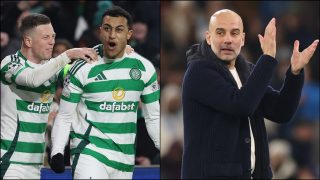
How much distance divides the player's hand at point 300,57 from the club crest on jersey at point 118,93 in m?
0.81

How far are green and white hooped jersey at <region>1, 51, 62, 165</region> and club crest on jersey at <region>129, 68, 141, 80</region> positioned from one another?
1.44 feet

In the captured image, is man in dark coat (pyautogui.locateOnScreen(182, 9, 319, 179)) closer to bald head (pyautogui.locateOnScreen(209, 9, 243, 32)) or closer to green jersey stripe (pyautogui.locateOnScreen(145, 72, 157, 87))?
bald head (pyautogui.locateOnScreen(209, 9, 243, 32))

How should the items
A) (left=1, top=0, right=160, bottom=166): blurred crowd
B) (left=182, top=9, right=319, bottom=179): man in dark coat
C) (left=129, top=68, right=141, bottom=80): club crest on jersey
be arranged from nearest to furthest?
(left=182, top=9, right=319, bottom=179): man in dark coat, (left=129, top=68, right=141, bottom=80): club crest on jersey, (left=1, top=0, right=160, bottom=166): blurred crowd

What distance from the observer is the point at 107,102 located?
3090 millimetres

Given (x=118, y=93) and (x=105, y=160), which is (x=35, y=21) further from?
(x=105, y=160)

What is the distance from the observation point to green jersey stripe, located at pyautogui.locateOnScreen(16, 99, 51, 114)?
342 cm

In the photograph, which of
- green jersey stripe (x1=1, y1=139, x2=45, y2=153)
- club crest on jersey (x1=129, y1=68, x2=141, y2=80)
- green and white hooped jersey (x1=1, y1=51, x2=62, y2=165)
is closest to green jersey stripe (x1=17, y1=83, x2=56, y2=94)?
green and white hooped jersey (x1=1, y1=51, x2=62, y2=165)

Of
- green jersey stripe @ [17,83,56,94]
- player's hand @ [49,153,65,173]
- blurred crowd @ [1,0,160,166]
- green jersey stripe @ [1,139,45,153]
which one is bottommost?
player's hand @ [49,153,65,173]

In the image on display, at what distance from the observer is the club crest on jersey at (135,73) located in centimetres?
315

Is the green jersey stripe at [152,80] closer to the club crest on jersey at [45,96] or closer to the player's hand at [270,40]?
the club crest on jersey at [45,96]

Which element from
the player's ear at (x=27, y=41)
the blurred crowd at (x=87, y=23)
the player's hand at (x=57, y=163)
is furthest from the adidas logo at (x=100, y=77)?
the blurred crowd at (x=87, y=23)

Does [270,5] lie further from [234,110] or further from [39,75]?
[234,110]

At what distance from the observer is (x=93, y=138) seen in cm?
311

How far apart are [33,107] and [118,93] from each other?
536 millimetres
